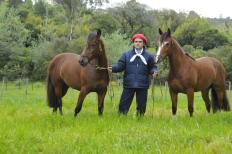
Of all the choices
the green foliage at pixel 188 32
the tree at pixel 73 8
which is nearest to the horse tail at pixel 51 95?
the tree at pixel 73 8

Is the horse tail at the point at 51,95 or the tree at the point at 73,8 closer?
the horse tail at the point at 51,95

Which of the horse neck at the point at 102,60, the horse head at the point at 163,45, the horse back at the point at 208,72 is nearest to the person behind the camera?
the horse head at the point at 163,45

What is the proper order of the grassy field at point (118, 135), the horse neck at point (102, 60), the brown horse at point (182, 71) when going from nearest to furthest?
1. the grassy field at point (118, 135)
2. the brown horse at point (182, 71)
3. the horse neck at point (102, 60)

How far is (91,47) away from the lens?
9023mm

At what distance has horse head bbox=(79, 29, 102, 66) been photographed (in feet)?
29.2

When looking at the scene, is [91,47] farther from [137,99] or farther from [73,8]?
[73,8]

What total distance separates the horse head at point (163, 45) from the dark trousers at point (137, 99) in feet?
2.65

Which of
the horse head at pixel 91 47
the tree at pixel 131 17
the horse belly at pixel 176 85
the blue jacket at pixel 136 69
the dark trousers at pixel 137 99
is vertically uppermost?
the tree at pixel 131 17

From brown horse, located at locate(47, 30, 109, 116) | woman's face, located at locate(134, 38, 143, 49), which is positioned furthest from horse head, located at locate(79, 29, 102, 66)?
woman's face, located at locate(134, 38, 143, 49)

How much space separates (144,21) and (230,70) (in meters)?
27.3

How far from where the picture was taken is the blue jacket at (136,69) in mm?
9008

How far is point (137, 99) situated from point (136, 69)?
0.70 metres

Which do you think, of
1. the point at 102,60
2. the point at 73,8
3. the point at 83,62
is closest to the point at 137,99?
the point at 102,60

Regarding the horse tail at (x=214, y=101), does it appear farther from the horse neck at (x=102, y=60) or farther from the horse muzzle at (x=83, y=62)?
the horse muzzle at (x=83, y=62)
